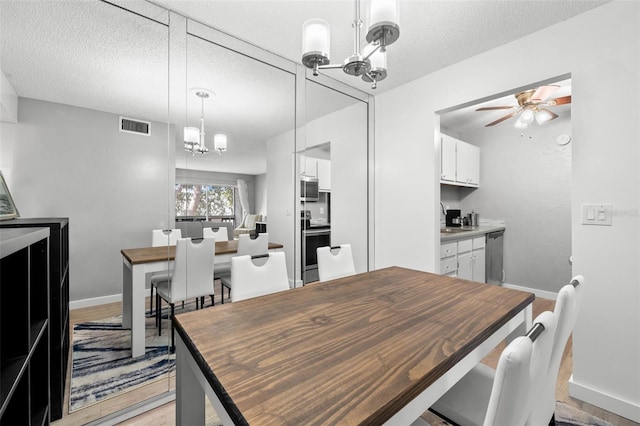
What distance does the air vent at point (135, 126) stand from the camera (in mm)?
1790

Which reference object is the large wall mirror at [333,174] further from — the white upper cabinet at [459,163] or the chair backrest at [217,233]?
the white upper cabinet at [459,163]

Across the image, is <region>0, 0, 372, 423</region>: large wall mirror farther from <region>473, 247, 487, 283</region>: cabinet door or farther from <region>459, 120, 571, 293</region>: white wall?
<region>459, 120, 571, 293</region>: white wall

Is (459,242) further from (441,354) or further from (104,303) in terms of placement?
(104,303)

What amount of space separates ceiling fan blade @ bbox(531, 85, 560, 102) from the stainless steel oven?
2662mm

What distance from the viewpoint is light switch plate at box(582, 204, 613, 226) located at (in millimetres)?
1732

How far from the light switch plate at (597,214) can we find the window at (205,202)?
2.43 meters

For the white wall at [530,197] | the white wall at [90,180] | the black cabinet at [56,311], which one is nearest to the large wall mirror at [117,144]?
the white wall at [90,180]

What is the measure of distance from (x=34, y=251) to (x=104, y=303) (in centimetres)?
60

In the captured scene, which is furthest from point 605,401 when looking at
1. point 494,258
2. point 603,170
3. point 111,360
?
point 111,360

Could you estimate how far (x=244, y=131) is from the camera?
2289 mm

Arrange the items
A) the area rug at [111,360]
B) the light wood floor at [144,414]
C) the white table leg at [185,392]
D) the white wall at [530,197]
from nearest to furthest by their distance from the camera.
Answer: the white table leg at [185,392]
the light wood floor at [144,414]
the area rug at [111,360]
the white wall at [530,197]

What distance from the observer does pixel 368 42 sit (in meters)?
1.16

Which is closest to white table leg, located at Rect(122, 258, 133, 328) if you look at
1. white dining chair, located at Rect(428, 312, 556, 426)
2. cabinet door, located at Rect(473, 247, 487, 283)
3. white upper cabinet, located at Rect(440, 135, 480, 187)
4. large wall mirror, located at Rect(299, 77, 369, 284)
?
large wall mirror, located at Rect(299, 77, 369, 284)

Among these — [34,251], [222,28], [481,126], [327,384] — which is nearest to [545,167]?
[481,126]
